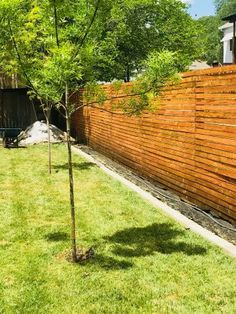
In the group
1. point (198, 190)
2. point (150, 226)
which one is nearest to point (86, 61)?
point (150, 226)

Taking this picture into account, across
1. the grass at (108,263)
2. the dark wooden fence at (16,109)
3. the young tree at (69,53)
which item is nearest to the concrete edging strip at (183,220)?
the grass at (108,263)

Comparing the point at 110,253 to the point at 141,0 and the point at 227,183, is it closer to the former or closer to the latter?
the point at 227,183

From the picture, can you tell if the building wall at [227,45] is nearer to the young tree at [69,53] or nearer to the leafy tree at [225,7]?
the leafy tree at [225,7]

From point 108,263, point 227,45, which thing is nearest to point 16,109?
point 108,263

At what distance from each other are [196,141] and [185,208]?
1.48 meters

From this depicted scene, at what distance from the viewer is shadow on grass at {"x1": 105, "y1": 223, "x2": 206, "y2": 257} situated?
22.7 feet

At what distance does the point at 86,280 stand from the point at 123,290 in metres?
0.59

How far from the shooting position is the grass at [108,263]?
529 cm

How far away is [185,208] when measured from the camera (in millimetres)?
9516

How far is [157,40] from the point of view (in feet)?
116

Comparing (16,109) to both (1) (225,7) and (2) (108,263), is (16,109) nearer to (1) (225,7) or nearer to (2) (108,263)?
(2) (108,263)

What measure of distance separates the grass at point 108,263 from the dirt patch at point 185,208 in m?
0.59

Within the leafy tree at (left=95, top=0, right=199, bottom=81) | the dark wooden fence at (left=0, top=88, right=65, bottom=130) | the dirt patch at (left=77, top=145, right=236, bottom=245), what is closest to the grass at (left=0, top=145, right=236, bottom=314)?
the dirt patch at (left=77, top=145, right=236, bottom=245)

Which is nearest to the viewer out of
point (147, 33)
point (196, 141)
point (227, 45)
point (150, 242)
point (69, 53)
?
point (69, 53)
